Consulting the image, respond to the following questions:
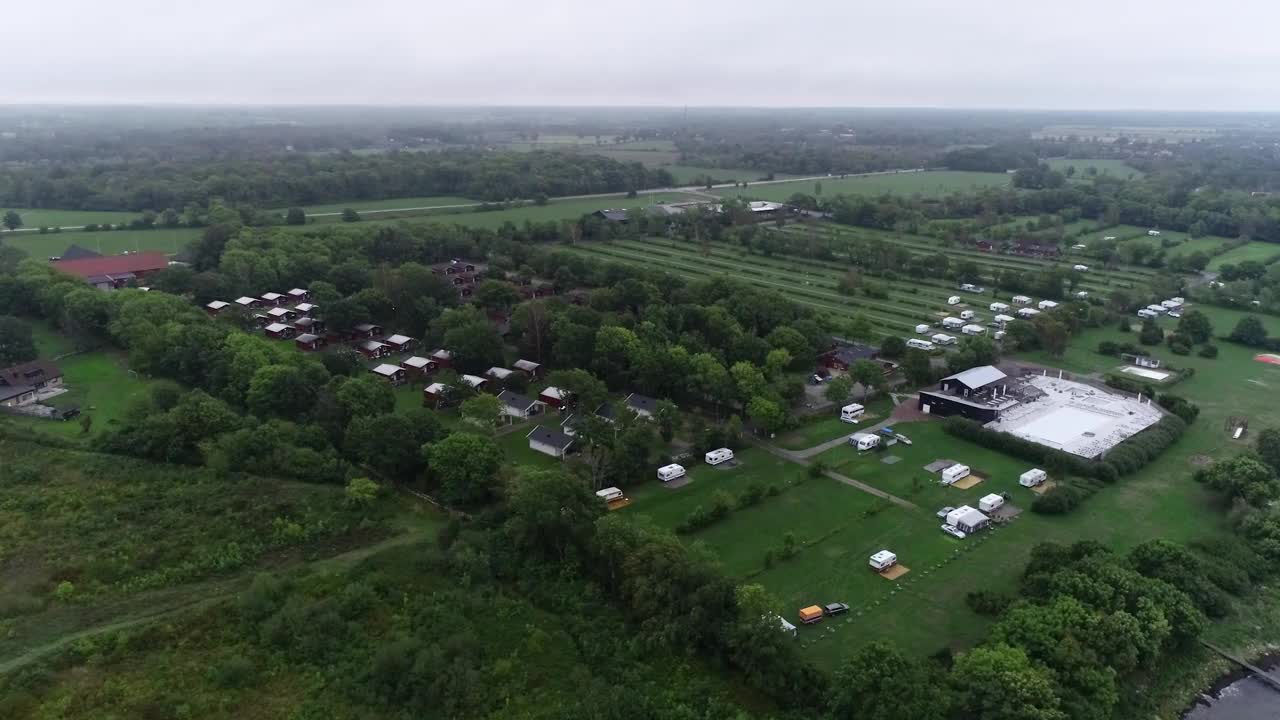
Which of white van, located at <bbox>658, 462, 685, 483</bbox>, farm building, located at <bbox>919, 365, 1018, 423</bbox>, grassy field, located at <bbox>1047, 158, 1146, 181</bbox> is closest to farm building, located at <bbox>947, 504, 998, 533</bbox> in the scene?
farm building, located at <bbox>919, 365, 1018, 423</bbox>

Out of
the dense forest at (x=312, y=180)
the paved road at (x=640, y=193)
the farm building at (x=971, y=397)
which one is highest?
the dense forest at (x=312, y=180)

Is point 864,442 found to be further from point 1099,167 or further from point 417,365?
point 1099,167

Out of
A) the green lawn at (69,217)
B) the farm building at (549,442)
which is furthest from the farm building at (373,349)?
the green lawn at (69,217)

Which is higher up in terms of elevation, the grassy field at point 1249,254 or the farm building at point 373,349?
the grassy field at point 1249,254

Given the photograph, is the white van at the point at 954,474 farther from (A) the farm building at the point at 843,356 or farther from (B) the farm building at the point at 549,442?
(B) the farm building at the point at 549,442

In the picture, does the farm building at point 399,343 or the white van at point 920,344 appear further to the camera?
the white van at point 920,344

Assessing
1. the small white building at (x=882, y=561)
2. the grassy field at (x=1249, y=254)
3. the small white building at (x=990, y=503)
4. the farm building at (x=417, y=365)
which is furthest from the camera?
the grassy field at (x=1249, y=254)

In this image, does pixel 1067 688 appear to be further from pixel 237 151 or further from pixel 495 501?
pixel 237 151

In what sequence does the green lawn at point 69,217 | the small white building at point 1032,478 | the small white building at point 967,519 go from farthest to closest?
the green lawn at point 69,217
the small white building at point 1032,478
the small white building at point 967,519
